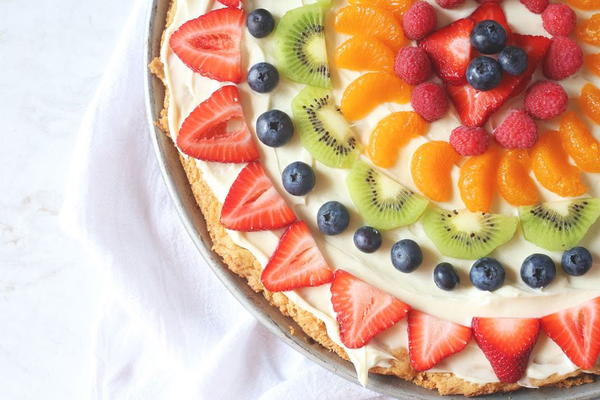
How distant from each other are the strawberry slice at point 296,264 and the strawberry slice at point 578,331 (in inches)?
28.2

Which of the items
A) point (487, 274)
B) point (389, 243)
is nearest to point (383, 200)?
point (389, 243)

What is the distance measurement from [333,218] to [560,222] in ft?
2.37

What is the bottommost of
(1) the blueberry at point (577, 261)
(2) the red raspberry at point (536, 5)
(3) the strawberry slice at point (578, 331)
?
(3) the strawberry slice at point (578, 331)

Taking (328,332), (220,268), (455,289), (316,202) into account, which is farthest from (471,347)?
(220,268)

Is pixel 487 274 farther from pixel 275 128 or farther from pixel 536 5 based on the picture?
pixel 536 5

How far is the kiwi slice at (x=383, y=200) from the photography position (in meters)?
2.83

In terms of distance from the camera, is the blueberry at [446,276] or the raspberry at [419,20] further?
the raspberry at [419,20]

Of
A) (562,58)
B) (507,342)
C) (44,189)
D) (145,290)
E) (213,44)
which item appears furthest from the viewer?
(44,189)

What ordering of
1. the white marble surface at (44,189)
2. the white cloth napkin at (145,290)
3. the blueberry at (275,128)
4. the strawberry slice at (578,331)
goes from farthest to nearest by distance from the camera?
the white marble surface at (44,189)
the white cloth napkin at (145,290)
the blueberry at (275,128)
the strawberry slice at (578,331)

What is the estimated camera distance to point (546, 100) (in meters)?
2.81

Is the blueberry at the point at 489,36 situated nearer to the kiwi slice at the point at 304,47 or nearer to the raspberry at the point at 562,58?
the raspberry at the point at 562,58

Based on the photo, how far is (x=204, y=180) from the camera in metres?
2.95

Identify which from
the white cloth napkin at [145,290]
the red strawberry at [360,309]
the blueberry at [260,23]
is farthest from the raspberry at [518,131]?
the white cloth napkin at [145,290]

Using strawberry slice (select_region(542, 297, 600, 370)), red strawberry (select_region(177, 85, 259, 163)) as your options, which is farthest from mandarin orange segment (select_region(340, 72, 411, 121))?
strawberry slice (select_region(542, 297, 600, 370))
